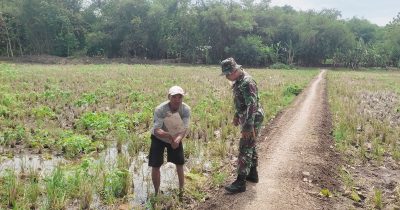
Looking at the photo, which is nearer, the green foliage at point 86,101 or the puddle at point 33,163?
the puddle at point 33,163

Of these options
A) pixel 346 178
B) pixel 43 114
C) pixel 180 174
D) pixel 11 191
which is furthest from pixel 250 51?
pixel 11 191

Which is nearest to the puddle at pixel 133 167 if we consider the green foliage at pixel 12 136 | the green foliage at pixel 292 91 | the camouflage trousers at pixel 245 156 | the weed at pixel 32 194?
the weed at pixel 32 194

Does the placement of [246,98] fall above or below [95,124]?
above

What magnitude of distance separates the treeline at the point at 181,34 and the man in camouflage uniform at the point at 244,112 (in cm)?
5665

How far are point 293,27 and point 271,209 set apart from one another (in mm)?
65799

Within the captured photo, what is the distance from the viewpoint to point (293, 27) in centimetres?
6844

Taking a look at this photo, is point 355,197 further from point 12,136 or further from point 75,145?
point 12,136

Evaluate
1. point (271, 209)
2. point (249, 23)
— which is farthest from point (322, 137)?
point (249, 23)

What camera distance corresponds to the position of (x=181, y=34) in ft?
213

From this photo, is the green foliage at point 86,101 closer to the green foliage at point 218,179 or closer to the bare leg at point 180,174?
the green foliage at point 218,179

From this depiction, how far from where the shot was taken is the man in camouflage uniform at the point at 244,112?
6.54 meters

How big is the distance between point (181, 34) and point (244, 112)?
195ft

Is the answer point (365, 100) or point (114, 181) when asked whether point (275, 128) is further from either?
point (365, 100)

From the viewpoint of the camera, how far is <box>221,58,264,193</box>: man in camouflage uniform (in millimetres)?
6543
